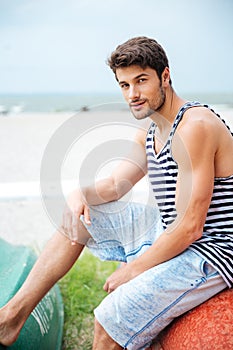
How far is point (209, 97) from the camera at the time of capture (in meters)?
22.6

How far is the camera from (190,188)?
1.46 meters

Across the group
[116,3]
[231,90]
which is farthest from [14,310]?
[231,90]

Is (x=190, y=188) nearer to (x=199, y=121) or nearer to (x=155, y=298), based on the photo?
(x=199, y=121)

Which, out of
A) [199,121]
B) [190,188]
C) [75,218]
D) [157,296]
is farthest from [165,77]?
[157,296]

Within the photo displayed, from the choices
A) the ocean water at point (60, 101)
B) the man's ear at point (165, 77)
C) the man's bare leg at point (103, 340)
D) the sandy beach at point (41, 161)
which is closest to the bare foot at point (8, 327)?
the man's bare leg at point (103, 340)

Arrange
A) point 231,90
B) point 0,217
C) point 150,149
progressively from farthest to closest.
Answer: point 231,90 < point 0,217 < point 150,149

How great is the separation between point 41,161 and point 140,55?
630 mm

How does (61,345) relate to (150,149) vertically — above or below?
below

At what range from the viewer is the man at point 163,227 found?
4.79ft

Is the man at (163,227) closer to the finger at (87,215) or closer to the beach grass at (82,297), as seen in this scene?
the finger at (87,215)

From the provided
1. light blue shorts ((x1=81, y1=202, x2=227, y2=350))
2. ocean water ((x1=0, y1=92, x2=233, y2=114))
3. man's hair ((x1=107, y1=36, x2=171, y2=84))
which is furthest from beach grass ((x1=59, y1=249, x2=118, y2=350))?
ocean water ((x1=0, y1=92, x2=233, y2=114))

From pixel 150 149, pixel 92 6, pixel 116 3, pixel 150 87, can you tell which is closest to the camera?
pixel 150 87

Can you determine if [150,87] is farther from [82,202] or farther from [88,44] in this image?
[88,44]

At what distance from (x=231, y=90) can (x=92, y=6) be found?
22.7 feet
